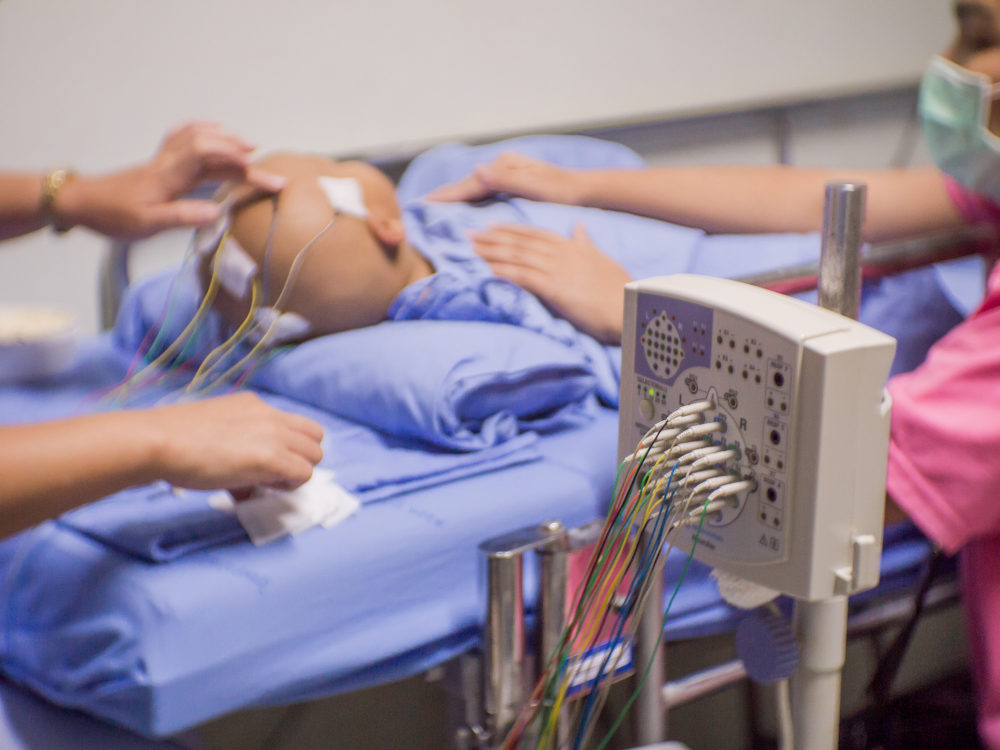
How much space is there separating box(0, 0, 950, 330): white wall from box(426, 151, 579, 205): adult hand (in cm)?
23

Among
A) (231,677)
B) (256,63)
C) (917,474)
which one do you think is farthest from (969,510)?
(256,63)

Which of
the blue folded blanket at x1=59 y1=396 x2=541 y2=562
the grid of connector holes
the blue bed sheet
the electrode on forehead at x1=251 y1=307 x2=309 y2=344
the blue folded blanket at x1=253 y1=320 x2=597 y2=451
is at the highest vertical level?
the grid of connector holes

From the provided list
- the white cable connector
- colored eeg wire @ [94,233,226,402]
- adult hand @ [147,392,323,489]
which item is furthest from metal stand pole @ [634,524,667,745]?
colored eeg wire @ [94,233,226,402]

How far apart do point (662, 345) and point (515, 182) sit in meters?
0.57

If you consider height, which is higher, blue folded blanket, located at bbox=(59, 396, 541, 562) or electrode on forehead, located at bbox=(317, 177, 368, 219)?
electrode on forehead, located at bbox=(317, 177, 368, 219)

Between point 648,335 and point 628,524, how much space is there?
0.46 feet

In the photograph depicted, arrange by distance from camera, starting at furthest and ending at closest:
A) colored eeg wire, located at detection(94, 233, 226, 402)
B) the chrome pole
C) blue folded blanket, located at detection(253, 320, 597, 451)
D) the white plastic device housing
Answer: colored eeg wire, located at detection(94, 233, 226, 402) < blue folded blanket, located at detection(253, 320, 597, 451) < the chrome pole < the white plastic device housing

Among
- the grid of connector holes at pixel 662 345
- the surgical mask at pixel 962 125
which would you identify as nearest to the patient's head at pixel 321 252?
the grid of connector holes at pixel 662 345

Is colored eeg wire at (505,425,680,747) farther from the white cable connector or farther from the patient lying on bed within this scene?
the patient lying on bed

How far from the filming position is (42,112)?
1139 mm

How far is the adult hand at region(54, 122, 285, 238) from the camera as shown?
110cm

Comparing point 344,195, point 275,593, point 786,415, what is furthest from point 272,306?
point 786,415

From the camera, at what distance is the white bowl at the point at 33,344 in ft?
3.76

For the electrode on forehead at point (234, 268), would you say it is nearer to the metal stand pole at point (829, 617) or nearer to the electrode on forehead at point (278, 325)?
the electrode on forehead at point (278, 325)
